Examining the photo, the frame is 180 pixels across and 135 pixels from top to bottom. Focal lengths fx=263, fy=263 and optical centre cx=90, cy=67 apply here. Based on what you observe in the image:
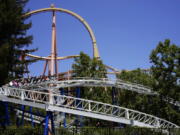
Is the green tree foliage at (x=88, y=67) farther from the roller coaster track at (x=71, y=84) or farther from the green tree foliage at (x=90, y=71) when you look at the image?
the roller coaster track at (x=71, y=84)

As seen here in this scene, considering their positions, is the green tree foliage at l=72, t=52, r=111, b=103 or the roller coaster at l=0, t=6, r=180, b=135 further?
the green tree foliage at l=72, t=52, r=111, b=103

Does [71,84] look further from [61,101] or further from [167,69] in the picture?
[167,69]

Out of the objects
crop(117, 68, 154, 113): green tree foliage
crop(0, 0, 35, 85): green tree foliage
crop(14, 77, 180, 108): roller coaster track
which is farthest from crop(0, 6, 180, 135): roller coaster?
crop(117, 68, 154, 113): green tree foliage

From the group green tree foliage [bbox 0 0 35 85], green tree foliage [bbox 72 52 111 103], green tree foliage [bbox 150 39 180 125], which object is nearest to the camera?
green tree foliage [bbox 0 0 35 85]

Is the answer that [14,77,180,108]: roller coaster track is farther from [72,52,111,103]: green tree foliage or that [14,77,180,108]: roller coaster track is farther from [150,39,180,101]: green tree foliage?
[72,52,111,103]: green tree foliage

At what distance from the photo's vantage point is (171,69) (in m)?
24.1

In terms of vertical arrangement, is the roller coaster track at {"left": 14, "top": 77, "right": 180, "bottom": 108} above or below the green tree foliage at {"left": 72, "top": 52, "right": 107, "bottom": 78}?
below

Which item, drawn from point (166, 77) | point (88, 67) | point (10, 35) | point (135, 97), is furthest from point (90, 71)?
point (10, 35)

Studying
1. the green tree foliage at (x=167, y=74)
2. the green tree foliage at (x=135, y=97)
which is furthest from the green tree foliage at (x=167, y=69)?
the green tree foliage at (x=135, y=97)

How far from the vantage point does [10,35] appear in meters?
19.7

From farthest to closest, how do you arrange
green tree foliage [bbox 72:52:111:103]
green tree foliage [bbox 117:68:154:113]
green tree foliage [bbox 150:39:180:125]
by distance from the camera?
green tree foliage [bbox 72:52:111:103] < green tree foliage [bbox 117:68:154:113] < green tree foliage [bbox 150:39:180:125]

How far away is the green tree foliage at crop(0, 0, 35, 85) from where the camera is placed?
699 inches

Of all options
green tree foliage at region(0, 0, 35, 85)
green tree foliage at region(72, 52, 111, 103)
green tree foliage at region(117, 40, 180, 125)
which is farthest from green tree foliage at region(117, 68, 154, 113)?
green tree foliage at region(0, 0, 35, 85)

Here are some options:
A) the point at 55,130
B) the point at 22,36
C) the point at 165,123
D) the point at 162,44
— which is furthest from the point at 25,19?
the point at 165,123
